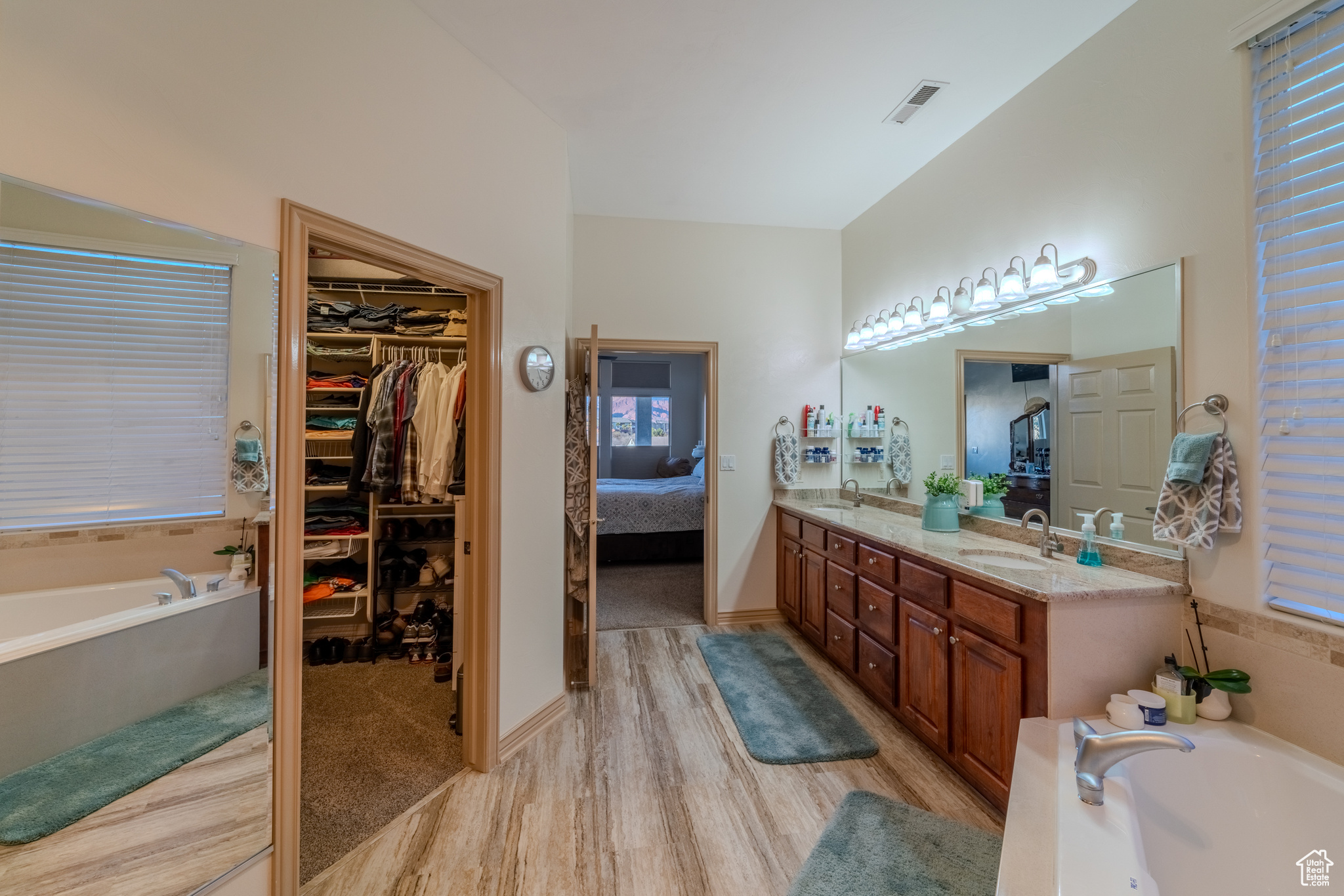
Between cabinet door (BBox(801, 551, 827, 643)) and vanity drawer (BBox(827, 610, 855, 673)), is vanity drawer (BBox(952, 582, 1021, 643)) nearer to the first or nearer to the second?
vanity drawer (BBox(827, 610, 855, 673))

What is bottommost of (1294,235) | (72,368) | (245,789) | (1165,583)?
(245,789)

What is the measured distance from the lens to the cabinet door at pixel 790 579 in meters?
3.57

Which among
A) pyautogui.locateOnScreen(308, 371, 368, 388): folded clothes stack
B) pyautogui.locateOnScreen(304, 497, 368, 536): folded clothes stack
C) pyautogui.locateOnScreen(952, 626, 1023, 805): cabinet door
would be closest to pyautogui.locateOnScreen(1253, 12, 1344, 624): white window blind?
pyautogui.locateOnScreen(952, 626, 1023, 805): cabinet door

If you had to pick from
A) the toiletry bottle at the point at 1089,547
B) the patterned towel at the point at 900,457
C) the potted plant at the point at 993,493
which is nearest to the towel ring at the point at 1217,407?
the toiletry bottle at the point at 1089,547

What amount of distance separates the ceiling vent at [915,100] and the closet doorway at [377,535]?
2123 millimetres

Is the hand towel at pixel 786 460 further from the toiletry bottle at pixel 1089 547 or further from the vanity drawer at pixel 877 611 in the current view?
the toiletry bottle at pixel 1089 547

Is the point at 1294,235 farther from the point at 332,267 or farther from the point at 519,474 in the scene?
the point at 332,267

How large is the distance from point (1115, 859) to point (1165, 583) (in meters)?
1.06

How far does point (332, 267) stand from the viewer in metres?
3.45

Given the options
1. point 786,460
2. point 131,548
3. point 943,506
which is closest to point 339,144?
point 131,548

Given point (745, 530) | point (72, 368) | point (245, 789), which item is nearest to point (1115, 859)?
point (245, 789)

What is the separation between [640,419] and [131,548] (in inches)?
281

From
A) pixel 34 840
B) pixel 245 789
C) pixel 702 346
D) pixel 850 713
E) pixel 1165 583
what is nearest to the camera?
pixel 34 840

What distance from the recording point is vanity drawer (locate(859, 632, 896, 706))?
8.21ft
